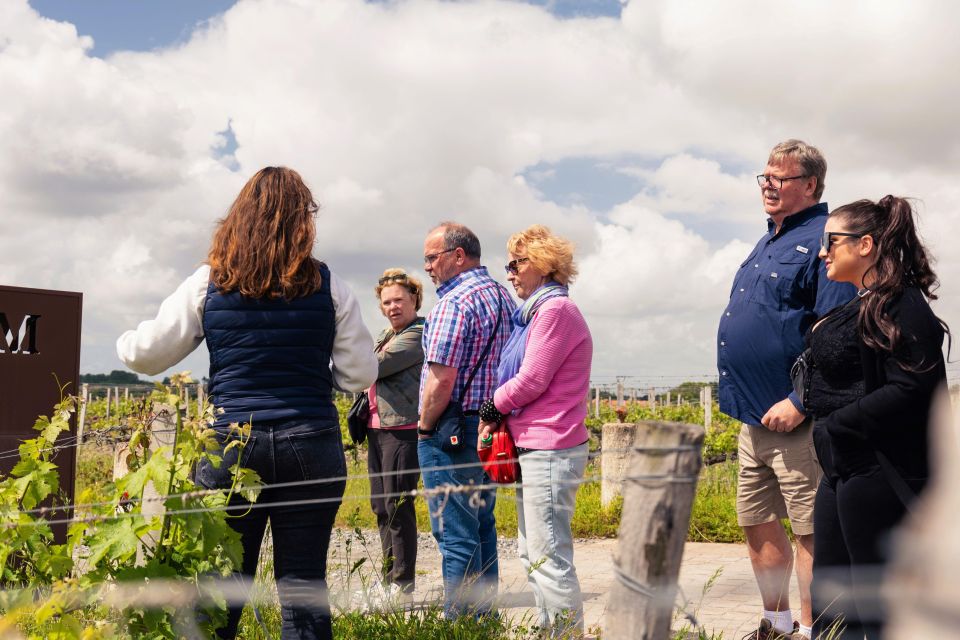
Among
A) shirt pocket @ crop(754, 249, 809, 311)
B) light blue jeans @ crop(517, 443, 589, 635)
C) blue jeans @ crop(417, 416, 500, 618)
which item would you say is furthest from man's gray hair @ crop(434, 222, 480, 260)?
shirt pocket @ crop(754, 249, 809, 311)

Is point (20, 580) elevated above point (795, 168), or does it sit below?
below

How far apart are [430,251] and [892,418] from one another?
2.37 metres

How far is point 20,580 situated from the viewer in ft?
12.3

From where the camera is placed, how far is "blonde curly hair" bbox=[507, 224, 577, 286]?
4164mm

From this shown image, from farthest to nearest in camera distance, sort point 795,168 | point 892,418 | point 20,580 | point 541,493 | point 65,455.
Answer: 1. point 65,455
2. point 795,168
3. point 541,493
4. point 20,580
5. point 892,418

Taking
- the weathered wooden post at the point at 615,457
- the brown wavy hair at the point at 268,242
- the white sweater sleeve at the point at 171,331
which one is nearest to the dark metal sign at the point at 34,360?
the white sweater sleeve at the point at 171,331

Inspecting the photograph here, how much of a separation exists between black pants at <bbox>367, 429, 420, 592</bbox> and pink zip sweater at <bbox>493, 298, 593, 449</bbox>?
1.20 meters

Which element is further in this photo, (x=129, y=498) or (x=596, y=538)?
(x=596, y=538)

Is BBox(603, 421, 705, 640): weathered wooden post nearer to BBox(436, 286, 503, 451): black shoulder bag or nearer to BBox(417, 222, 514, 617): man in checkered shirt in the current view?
BBox(417, 222, 514, 617): man in checkered shirt

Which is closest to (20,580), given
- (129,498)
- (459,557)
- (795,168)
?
(129,498)

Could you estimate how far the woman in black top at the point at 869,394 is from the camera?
3.01 m

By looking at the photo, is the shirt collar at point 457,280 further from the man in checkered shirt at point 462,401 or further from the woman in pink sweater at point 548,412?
the woman in pink sweater at point 548,412

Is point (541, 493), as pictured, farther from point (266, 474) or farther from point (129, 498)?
point (129, 498)

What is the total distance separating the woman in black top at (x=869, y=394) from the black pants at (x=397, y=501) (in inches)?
93.3
